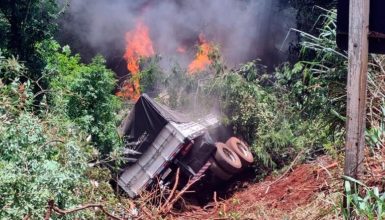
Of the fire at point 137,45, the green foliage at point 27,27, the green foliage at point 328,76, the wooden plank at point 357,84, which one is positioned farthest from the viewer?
the fire at point 137,45

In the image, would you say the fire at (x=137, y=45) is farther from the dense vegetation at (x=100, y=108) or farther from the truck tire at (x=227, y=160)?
the truck tire at (x=227, y=160)

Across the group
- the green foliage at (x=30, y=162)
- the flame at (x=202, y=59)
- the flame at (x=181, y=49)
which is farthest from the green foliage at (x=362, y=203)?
the flame at (x=181, y=49)

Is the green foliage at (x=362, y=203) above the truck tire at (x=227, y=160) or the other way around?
above

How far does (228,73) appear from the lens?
1257cm

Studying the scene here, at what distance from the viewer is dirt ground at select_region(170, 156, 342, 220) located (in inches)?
240

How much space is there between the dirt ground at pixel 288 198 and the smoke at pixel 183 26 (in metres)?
7.48

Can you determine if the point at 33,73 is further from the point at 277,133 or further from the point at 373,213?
the point at 373,213

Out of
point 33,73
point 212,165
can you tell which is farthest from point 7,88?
point 212,165

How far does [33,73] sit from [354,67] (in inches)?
295

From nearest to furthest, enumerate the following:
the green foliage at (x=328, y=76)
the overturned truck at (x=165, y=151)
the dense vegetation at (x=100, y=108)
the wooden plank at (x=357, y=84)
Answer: the wooden plank at (x=357, y=84)
the dense vegetation at (x=100, y=108)
the green foliage at (x=328, y=76)
the overturned truck at (x=165, y=151)

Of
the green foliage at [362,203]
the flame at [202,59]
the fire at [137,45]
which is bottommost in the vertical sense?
the green foliage at [362,203]

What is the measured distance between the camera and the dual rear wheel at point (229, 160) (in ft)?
38.1

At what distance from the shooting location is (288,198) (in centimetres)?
884

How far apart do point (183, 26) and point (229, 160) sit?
8.28 meters
